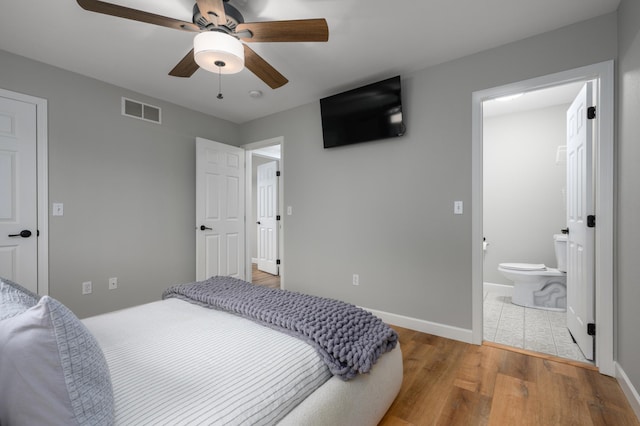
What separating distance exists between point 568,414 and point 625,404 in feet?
1.31

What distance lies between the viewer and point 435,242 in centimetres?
264

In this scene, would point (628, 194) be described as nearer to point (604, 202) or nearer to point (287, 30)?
point (604, 202)

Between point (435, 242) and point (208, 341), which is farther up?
point (435, 242)

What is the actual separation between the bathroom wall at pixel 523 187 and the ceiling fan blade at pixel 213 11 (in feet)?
12.7

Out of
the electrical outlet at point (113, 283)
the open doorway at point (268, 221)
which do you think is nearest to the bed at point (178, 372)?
the electrical outlet at point (113, 283)

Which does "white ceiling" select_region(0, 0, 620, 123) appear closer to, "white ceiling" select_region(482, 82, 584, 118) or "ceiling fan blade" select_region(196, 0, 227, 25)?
"ceiling fan blade" select_region(196, 0, 227, 25)

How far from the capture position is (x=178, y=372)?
100cm

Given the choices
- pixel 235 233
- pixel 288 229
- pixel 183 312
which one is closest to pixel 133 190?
pixel 235 233

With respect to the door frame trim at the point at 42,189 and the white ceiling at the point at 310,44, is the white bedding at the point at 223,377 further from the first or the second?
the white ceiling at the point at 310,44

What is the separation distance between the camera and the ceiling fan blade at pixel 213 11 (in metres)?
1.46

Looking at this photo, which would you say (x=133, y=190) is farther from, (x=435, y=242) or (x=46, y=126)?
(x=435, y=242)

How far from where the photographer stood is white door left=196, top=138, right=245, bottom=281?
360cm

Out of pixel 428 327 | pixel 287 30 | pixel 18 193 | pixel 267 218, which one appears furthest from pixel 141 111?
pixel 428 327

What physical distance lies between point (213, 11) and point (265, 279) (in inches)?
155
